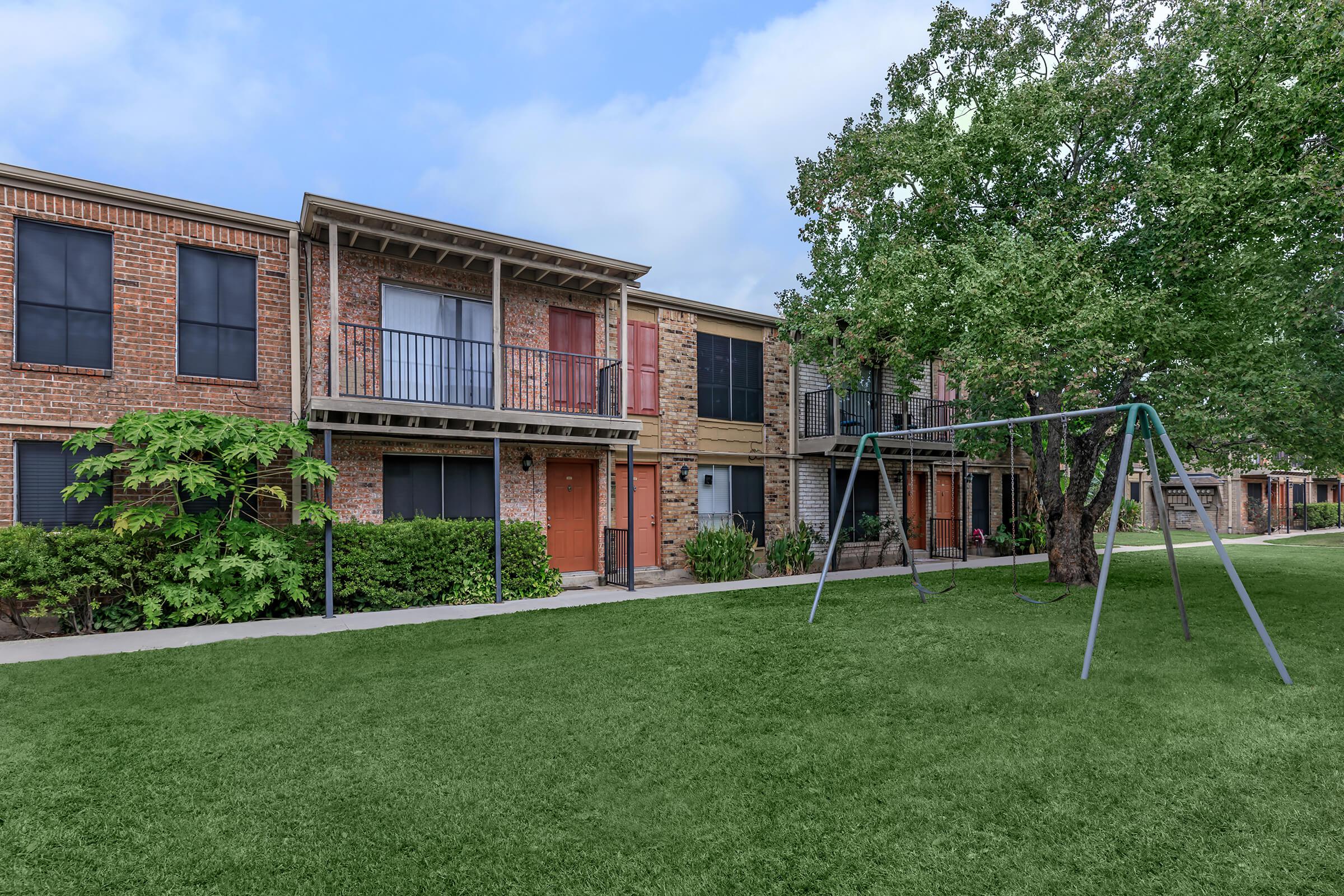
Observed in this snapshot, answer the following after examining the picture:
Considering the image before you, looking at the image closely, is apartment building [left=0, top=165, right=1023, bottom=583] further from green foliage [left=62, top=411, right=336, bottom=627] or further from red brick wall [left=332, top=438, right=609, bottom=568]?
green foliage [left=62, top=411, right=336, bottom=627]

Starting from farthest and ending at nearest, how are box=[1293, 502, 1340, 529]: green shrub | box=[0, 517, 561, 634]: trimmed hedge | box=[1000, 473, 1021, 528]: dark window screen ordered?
box=[1293, 502, 1340, 529]: green shrub, box=[1000, 473, 1021, 528]: dark window screen, box=[0, 517, 561, 634]: trimmed hedge

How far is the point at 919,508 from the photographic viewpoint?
57.8ft

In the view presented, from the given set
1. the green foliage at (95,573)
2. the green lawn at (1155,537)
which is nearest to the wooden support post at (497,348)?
the green foliage at (95,573)

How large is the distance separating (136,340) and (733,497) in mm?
10313

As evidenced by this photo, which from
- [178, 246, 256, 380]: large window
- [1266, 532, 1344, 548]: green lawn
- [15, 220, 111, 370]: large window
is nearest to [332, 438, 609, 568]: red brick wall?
[178, 246, 256, 380]: large window

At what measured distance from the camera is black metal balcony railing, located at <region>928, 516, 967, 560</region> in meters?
16.8

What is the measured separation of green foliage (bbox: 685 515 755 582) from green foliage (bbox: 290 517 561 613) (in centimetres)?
285

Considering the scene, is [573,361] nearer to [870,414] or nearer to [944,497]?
[870,414]

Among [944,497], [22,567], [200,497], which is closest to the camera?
[22,567]

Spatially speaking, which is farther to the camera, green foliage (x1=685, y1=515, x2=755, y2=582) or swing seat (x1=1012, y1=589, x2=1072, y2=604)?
green foliage (x1=685, y1=515, x2=755, y2=582)

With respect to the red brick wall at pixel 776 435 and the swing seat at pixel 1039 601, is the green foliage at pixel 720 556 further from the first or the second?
the swing seat at pixel 1039 601

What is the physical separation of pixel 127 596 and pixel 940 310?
1117 cm

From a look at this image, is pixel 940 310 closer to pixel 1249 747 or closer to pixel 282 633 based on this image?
pixel 1249 747

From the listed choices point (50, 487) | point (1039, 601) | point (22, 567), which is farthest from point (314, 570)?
point (1039, 601)
